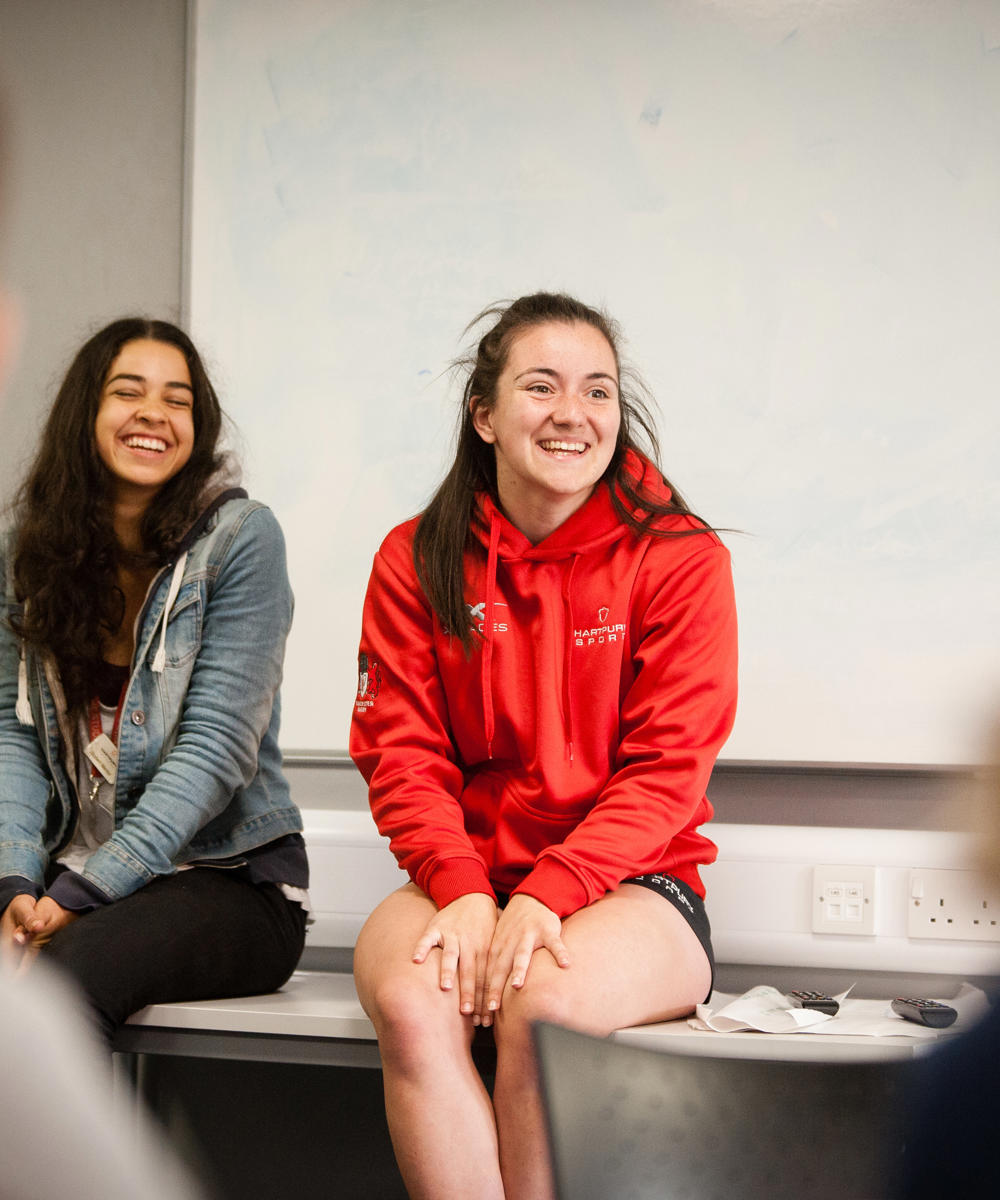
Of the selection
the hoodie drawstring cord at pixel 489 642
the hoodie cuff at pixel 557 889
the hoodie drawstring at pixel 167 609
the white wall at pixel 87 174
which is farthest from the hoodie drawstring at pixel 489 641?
the white wall at pixel 87 174

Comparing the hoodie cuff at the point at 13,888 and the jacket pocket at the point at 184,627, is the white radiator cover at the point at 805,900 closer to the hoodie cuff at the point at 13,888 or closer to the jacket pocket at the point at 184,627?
the jacket pocket at the point at 184,627

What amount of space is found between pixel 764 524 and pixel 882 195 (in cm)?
A: 56

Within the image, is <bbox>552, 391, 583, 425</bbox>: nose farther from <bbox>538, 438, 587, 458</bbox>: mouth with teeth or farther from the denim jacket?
the denim jacket

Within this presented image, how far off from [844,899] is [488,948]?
0.72m

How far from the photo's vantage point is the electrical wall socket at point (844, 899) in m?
1.81

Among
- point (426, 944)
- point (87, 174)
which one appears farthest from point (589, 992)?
point (87, 174)

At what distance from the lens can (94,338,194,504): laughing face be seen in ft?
5.83

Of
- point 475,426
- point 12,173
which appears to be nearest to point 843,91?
point 475,426

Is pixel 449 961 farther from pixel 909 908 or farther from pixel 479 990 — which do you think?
pixel 909 908

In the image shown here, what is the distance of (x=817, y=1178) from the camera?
0.84 metres

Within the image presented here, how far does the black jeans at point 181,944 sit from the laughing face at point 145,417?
0.59 meters

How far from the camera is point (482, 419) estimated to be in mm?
1681

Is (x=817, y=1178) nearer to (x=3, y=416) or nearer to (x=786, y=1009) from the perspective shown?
(x=786, y=1009)

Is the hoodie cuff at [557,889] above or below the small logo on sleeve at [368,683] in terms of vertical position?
below
